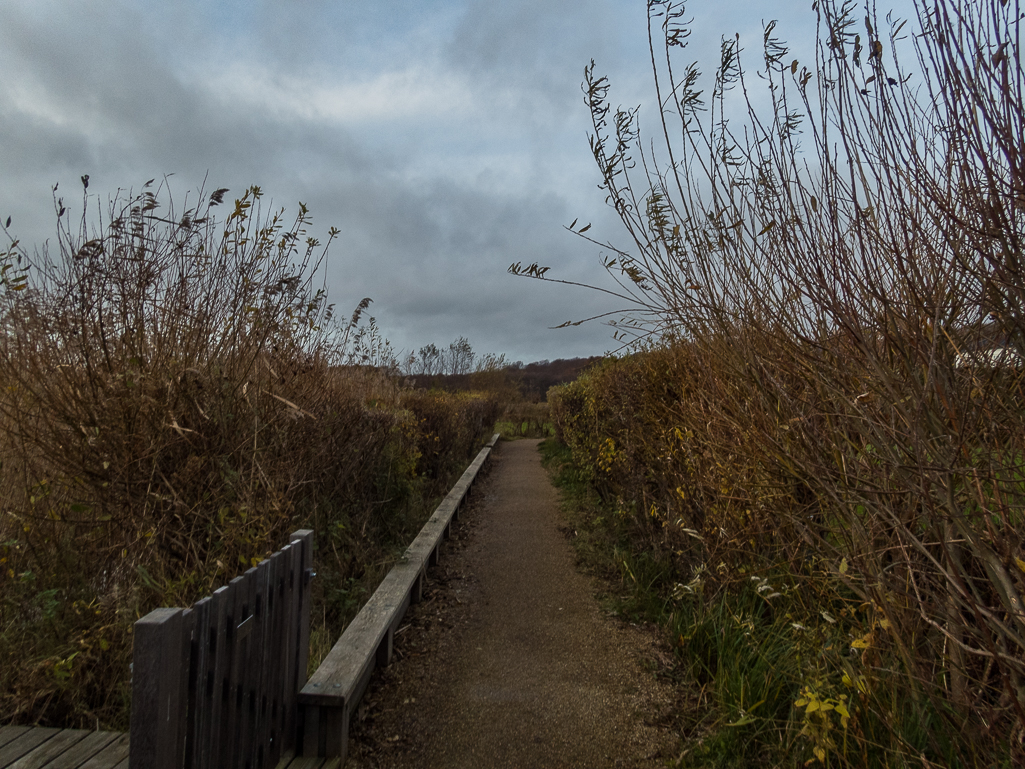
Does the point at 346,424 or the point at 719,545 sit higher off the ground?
the point at 346,424

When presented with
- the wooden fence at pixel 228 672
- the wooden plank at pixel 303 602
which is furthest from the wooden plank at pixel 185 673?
the wooden plank at pixel 303 602

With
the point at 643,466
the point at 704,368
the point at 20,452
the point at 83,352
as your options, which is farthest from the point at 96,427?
the point at 643,466

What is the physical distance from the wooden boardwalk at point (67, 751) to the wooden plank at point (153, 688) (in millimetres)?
1064

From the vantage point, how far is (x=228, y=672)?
6.76 ft

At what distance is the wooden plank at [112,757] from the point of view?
238 cm

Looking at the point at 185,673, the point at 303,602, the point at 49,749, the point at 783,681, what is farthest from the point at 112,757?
the point at 783,681

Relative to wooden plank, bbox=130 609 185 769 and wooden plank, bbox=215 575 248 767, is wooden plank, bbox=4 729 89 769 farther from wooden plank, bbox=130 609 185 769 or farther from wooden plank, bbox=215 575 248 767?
wooden plank, bbox=130 609 185 769

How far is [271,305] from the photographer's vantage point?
13.4 ft

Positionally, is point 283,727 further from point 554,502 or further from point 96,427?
point 554,502

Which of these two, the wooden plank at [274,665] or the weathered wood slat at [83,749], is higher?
the wooden plank at [274,665]

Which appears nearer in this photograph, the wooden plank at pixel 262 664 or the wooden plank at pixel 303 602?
the wooden plank at pixel 262 664

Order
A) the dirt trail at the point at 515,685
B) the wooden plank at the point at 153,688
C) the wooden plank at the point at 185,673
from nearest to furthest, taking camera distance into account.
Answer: the wooden plank at the point at 153,688 < the wooden plank at the point at 185,673 < the dirt trail at the point at 515,685

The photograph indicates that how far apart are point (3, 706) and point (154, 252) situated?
256 centimetres

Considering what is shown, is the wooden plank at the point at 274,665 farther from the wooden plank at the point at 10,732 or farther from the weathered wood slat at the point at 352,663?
the wooden plank at the point at 10,732
